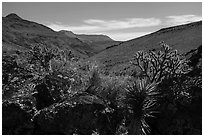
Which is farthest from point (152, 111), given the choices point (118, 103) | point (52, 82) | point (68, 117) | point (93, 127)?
point (52, 82)

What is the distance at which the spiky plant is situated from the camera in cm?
1009

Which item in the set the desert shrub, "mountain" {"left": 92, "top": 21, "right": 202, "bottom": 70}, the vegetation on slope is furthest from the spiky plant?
"mountain" {"left": 92, "top": 21, "right": 202, "bottom": 70}

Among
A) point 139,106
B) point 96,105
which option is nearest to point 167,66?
point 139,106

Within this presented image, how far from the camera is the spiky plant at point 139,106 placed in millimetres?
10094

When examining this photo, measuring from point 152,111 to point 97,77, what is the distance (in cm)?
318

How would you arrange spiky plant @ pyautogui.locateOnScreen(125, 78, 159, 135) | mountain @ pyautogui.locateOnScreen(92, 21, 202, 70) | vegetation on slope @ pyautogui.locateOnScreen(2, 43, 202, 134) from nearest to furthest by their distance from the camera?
vegetation on slope @ pyautogui.locateOnScreen(2, 43, 202, 134), spiky plant @ pyautogui.locateOnScreen(125, 78, 159, 135), mountain @ pyautogui.locateOnScreen(92, 21, 202, 70)

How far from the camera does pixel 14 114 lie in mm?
10055

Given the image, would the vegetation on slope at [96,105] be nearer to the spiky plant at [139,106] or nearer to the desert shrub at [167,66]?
the spiky plant at [139,106]

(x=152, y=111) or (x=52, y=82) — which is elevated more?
(x=52, y=82)

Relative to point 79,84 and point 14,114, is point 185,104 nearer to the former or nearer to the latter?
point 79,84

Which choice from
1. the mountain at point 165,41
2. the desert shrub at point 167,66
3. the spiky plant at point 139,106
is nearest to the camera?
the spiky plant at point 139,106

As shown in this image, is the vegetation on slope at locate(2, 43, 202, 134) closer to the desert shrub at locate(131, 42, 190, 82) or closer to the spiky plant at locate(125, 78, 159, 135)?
the spiky plant at locate(125, 78, 159, 135)

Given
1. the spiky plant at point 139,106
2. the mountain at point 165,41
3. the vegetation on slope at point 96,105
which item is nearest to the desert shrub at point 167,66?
the vegetation on slope at point 96,105

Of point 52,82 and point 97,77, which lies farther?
point 97,77
